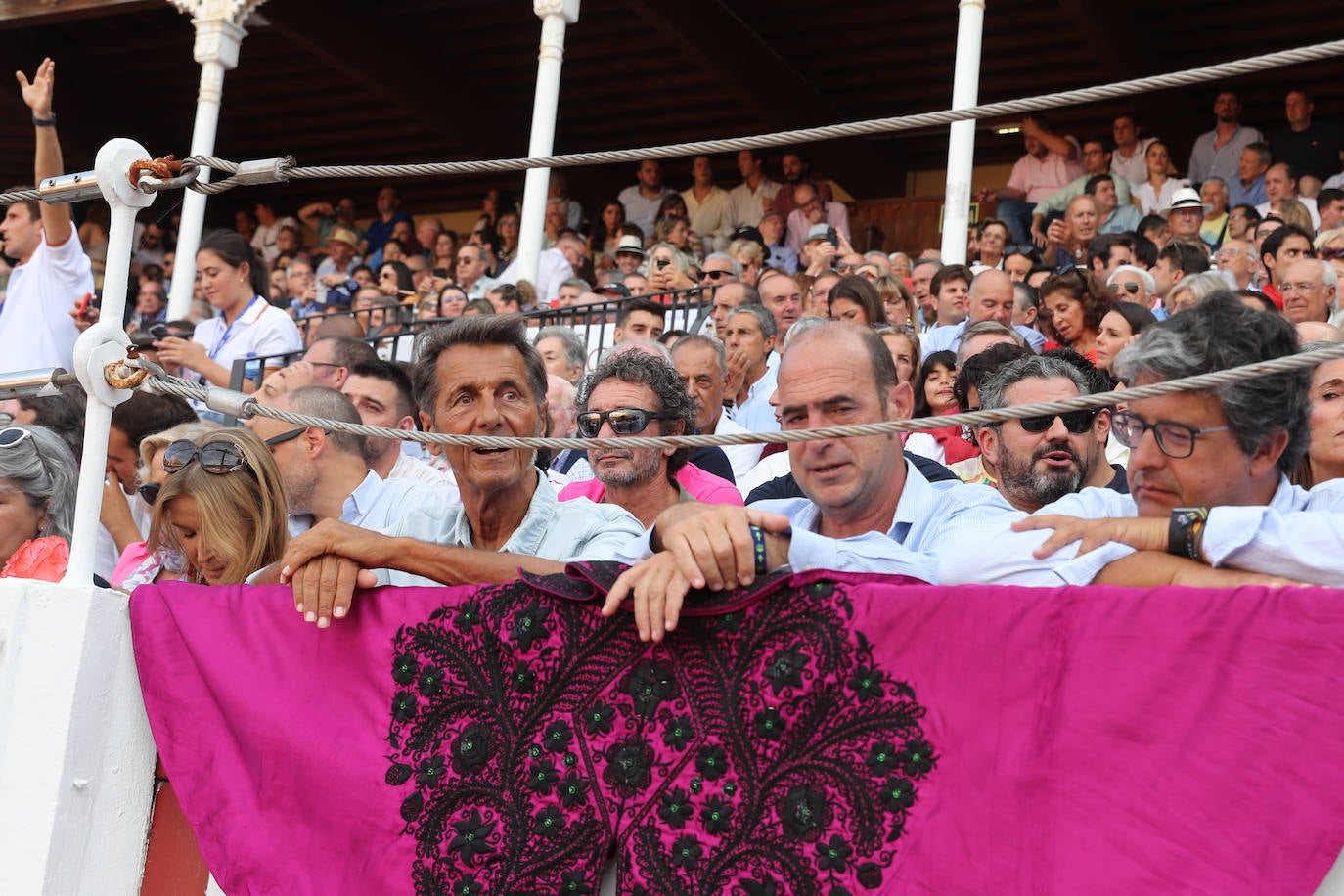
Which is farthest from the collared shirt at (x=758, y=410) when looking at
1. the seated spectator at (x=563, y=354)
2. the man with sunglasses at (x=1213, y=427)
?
the man with sunglasses at (x=1213, y=427)

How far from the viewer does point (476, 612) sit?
2.17 metres

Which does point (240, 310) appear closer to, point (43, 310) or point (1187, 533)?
point (43, 310)

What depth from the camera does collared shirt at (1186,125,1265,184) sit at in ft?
37.8

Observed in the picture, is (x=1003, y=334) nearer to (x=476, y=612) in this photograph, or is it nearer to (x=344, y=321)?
(x=476, y=612)

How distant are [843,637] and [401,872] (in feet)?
2.48

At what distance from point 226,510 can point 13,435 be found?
0.83m

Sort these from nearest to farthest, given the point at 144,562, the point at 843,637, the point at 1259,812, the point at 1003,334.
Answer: the point at 1259,812
the point at 843,637
the point at 144,562
the point at 1003,334

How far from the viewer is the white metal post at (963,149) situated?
362 inches

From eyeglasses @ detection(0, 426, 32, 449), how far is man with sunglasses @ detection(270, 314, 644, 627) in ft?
3.61

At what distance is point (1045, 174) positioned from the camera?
12.0 m

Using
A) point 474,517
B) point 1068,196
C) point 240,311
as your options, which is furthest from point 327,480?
point 1068,196

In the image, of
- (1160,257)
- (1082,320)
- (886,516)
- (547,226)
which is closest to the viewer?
(886,516)

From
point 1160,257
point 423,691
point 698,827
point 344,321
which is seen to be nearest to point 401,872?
point 423,691

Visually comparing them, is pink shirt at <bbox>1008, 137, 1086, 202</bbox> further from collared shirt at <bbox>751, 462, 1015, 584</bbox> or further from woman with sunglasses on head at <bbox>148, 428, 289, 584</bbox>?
woman with sunglasses on head at <bbox>148, 428, 289, 584</bbox>
